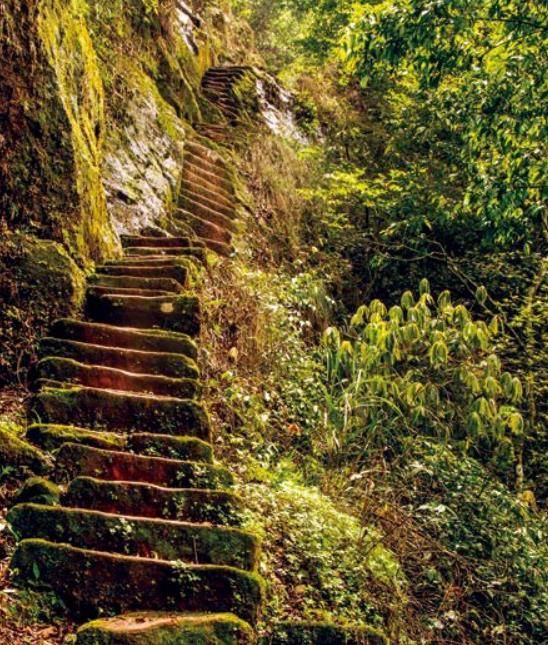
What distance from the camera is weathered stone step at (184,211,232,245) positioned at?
8102 millimetres

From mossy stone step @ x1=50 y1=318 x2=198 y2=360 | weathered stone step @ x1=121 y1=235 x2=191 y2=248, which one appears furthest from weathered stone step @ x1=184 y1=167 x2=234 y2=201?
mossy stone step @ x1=50 y1=318 x2=198 y2=360

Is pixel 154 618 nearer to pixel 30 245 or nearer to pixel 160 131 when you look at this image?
pixel 30 245

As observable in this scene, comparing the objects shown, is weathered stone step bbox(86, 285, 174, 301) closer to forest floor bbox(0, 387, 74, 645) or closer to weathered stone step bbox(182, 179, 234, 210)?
forest floor bbox(0, 387, 74, 645)

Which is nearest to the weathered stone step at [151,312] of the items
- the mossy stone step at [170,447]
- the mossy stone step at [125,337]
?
the mossy stone step at [125,337]

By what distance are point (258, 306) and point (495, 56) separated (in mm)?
3351

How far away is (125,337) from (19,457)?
171 centimetres

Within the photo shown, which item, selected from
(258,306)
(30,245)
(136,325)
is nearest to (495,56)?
(258,306)

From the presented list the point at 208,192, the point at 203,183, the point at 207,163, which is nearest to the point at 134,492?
the point at 208,192

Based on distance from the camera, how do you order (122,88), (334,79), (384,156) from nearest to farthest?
(122,88) < (384,156) < (334,79)

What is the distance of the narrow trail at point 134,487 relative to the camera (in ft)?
8.53

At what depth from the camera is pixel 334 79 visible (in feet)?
47.7

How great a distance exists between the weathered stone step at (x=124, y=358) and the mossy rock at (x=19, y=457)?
1170 millimetres

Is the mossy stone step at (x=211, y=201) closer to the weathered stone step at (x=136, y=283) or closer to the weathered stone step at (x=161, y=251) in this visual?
the weathered stone step at (x=161, y=251)

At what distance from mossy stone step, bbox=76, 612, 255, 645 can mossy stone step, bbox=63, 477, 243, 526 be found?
652mm
